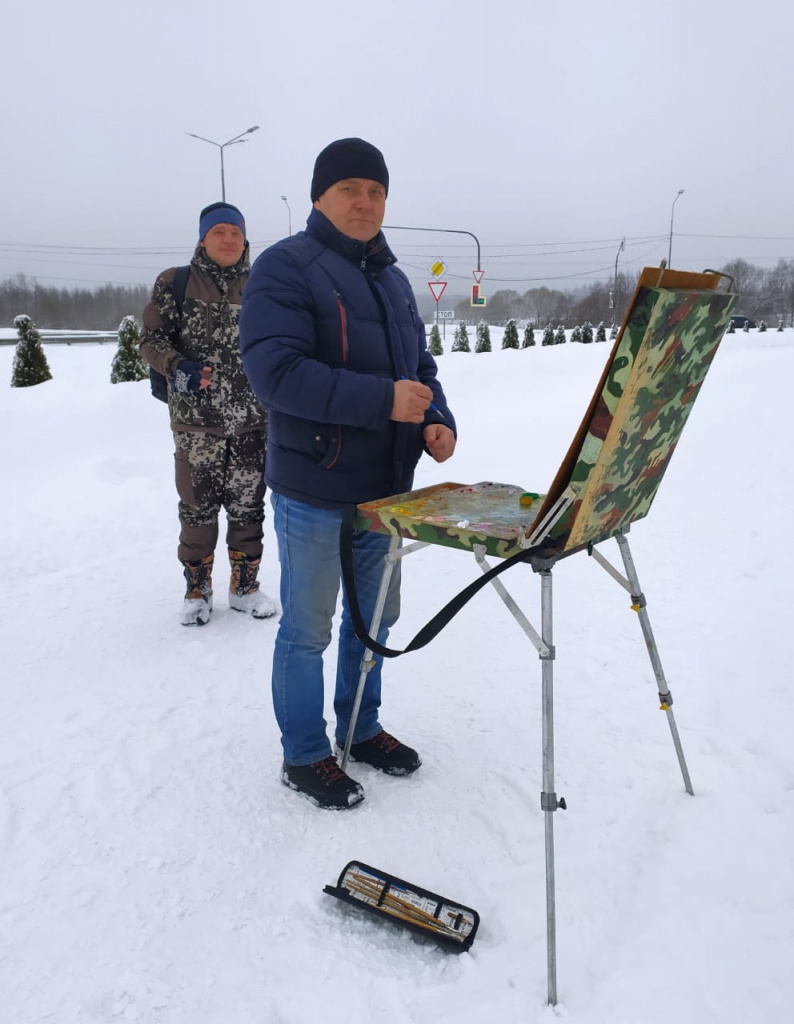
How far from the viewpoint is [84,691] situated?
Result: 3.26m

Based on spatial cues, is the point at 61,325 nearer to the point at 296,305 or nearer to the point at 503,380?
the point at 503,380

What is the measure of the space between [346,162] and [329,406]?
2.49ft

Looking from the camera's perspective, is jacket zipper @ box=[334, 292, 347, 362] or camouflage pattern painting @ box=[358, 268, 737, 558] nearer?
camouflage pattern painting @ box=[358, 268, 737, 558]

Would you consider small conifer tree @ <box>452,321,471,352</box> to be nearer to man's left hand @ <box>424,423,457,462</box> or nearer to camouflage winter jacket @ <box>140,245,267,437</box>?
camouflage winter jacket @ <box>140,245,267,437</box>

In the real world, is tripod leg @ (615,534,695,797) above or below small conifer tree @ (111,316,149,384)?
above

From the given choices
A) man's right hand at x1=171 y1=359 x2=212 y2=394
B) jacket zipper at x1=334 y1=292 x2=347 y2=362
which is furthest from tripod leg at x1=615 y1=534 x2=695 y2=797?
man's right hand at x1=171 y1=359 x2=212 y2=394

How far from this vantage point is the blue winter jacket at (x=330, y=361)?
2.10 metres

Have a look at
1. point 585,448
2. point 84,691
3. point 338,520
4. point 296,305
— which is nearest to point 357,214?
point 296,305

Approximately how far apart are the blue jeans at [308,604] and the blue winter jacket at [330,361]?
3.7 inches

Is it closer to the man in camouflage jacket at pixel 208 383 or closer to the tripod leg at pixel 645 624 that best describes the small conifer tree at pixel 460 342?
the man in camouflage jacket at pixel 208 383

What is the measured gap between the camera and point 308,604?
7.93 ft

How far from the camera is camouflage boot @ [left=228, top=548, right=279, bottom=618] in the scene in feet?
13.4

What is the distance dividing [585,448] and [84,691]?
8.50 ft

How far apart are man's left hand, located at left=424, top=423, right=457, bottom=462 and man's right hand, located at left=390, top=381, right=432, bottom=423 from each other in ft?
0.99
